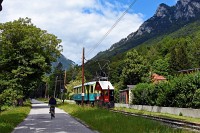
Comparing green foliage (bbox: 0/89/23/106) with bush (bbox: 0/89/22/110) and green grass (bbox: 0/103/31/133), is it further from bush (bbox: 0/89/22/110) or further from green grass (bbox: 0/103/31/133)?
green grass (bbox: 0/103/31/133)

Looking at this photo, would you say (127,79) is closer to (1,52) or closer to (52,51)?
(52,51)

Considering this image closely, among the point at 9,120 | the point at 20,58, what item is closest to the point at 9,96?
the point at 20,58

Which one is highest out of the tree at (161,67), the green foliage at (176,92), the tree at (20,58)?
the tree at (161,67)

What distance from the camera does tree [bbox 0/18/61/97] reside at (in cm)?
4850

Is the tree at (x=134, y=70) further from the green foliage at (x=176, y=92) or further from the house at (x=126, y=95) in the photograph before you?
the green foliage at (x=176, y=92)

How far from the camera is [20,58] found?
49.4 m

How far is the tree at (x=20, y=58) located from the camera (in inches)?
1909

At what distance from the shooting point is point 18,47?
50469 mm

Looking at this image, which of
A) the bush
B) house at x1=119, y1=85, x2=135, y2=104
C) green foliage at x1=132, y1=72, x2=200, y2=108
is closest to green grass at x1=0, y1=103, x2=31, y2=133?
green foliage at x1=132, y1=72, x2=200, y2=108

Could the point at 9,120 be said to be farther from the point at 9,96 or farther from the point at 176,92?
the point at 9,96

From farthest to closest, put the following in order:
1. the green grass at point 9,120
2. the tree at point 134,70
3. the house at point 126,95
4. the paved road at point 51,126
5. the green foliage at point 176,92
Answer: the tree at point 134,70 < the house at point 126,95 < the green foliage at point 176,92 < the green grass at point 9,120 < the paved road at point 51,126

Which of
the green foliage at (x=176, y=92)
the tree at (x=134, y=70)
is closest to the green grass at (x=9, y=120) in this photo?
the green foliage at (x=176, y=92)

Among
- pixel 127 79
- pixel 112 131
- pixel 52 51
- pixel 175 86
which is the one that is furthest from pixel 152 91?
pixel 127 79

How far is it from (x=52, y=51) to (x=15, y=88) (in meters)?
12.4
